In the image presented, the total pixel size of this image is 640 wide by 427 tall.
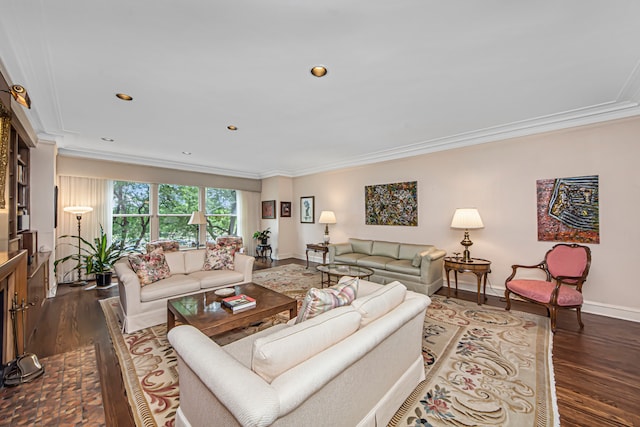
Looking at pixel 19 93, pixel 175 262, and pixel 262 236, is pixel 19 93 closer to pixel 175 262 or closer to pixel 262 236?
pixel 175 262

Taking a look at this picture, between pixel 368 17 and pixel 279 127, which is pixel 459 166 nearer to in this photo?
pixel 279 127

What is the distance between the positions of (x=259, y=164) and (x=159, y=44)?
4375 millimetres

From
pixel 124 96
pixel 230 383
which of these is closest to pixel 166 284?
pixel 124 96

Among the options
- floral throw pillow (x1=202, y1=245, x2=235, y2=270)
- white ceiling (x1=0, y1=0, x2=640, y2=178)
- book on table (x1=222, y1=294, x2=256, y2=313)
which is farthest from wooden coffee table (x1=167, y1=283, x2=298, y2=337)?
white ceiling (x1=0, y1=0, x2=640, y2=178)

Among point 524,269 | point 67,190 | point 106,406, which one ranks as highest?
point 67,190

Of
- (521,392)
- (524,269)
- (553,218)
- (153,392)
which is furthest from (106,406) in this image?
(553,218)

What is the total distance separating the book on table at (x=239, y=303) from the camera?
2.47 m

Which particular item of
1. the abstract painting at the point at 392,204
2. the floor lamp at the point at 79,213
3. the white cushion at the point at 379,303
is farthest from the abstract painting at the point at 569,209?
the floor lamp at the point at 79,213

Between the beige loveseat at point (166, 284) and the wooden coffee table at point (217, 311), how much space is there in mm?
493

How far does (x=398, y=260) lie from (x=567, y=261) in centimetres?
222

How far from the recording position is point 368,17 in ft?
5.58

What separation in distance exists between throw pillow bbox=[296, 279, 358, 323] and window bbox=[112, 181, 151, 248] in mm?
5572

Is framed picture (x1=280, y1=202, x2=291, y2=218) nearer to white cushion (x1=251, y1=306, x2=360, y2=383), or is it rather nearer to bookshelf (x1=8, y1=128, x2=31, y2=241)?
bookshelf (x1=8, y1=128, x2=31, y2=241)

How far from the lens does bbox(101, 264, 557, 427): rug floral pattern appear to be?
1.73m
